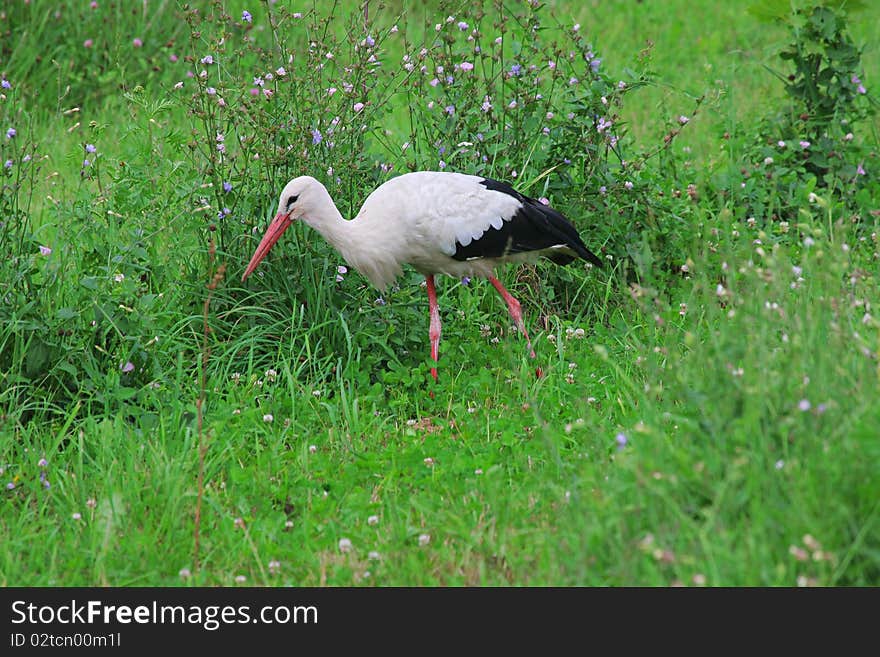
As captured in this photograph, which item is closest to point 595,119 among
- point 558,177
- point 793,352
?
point 558,177

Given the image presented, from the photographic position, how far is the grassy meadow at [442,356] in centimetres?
330

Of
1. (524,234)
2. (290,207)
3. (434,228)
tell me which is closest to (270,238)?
(290,207)

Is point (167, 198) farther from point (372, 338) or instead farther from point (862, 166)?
point (862, 166)

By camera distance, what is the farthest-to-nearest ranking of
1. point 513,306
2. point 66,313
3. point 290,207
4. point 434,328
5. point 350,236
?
1. point 513,306
2. point 434,328
3. point 350,236
4. point 290,207
5. point 66,313

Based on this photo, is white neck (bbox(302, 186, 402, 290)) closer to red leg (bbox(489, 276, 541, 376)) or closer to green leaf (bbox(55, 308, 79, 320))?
red leg (bbox(489, 276, 541, 376))

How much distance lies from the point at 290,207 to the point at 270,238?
0.55 ft

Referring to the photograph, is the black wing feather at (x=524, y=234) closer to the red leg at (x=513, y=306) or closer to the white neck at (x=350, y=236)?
the red leg at (x=513, y=306)

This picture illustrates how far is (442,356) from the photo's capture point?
550 centimetres

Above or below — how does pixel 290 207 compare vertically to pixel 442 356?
above

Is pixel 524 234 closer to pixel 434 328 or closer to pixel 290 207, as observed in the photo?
pixel 434 328

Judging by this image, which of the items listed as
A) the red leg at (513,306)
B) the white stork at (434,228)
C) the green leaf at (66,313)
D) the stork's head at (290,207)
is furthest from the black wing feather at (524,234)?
the green leaf at (66,313)

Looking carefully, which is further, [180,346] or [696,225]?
[696,225]

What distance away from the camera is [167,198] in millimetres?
5512

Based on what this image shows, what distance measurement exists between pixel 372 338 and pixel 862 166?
3.15 meters
